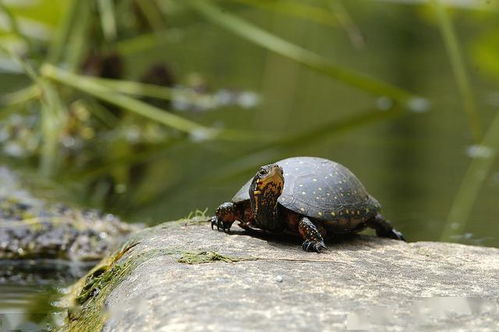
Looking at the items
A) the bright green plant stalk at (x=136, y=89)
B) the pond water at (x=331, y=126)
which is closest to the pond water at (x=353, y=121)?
the pond water at (x=331, y=126)

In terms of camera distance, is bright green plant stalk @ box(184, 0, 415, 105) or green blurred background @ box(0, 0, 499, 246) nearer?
green blurred background @ box(0, 0, 499, 246)

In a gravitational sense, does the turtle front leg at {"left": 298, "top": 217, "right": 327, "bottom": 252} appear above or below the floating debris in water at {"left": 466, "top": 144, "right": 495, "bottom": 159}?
below

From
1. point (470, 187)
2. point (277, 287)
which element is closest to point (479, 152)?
point (470, 187)

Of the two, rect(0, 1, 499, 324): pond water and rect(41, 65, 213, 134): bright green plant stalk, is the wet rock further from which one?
rect(41, 65, 213, 134): bright green plant stalk

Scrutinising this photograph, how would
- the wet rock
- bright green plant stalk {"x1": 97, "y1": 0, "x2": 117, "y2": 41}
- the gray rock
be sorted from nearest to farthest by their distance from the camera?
1. the gray rock
2. the wet rock
3. bright green plant stalk {"x1": 97, "y1": 0, "x2": 117, "y2": 41}

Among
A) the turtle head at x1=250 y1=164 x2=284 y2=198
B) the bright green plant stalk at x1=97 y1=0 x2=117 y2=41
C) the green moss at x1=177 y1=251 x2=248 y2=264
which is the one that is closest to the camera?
the green moss at x1=177 y1=251 x2=248 y2=264

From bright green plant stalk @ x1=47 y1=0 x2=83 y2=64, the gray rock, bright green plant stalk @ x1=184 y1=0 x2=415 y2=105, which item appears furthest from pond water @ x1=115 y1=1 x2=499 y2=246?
the gray rock

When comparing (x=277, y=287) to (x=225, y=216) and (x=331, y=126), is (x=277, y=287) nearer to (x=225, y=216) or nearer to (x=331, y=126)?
(x=225, y=216)

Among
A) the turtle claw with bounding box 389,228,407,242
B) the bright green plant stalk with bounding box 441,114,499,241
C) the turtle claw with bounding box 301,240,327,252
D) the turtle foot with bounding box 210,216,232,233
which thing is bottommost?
the turtle claw with bounding box 301,240,327,252
